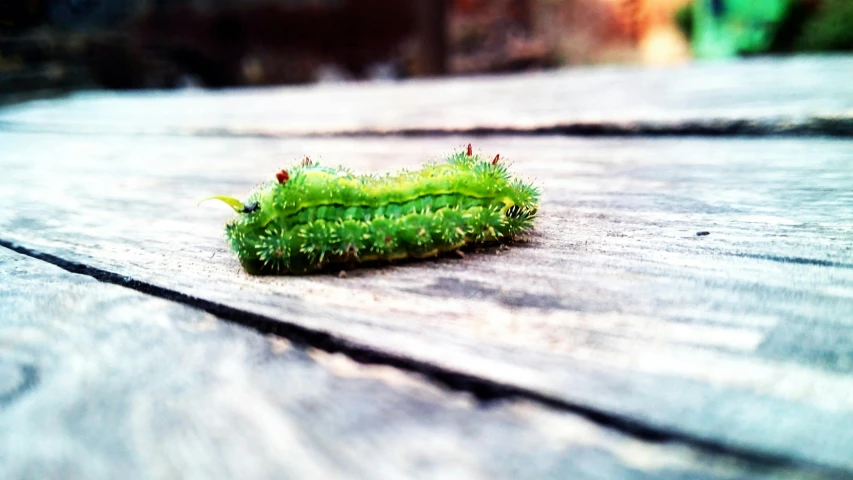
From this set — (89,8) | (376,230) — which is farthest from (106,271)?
(89,8)

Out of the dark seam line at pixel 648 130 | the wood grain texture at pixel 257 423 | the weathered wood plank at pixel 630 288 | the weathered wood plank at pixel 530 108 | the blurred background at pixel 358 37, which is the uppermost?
the blurred background at pixel 358 37

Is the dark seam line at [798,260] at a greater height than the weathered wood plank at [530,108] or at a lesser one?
lesser

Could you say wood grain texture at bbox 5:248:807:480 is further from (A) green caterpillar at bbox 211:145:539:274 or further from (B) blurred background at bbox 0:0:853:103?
(B) blurred background at bbox 0:0:853:103

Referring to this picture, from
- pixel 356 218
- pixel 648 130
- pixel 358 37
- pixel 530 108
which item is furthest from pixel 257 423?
pixel 358 37

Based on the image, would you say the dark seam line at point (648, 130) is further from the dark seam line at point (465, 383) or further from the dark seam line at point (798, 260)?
the dark seam line at point (465, 383)

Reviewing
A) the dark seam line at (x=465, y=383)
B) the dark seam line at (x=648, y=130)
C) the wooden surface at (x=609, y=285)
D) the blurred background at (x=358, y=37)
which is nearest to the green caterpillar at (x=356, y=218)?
the wooden surface at (x=609, y=285)

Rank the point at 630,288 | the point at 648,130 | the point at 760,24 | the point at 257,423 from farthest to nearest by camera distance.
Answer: the point at 760,24, the point at 648,130, the point at 630,288, the point at 257,423

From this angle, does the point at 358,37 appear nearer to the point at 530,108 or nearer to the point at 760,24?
the point at 760,24

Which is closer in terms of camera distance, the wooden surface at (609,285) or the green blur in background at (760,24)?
the wooden surface at (609,285)
